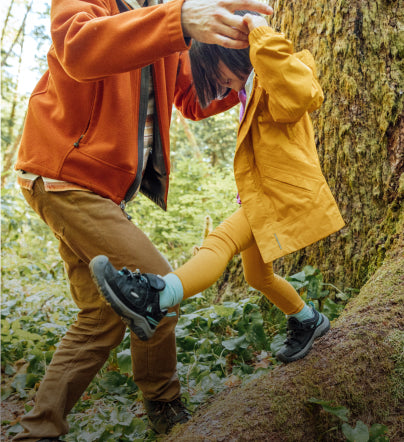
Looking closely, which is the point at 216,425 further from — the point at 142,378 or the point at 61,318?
the point at 61,318

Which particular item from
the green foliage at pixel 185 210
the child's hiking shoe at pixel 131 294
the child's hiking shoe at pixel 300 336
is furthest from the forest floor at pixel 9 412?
the green foliage at pixel 185 210

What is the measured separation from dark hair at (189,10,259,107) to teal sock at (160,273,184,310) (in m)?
1.16

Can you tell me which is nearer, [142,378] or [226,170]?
[142,378]

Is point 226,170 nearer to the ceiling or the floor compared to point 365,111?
nearer to the floor

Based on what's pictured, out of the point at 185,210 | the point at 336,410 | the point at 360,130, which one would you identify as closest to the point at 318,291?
the point at 360,130

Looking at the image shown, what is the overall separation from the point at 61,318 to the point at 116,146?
242 cm

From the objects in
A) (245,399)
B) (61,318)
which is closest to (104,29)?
(245,399)

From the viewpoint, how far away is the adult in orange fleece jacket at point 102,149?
1644 mm

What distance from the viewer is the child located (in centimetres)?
165

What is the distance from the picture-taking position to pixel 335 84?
2941mm

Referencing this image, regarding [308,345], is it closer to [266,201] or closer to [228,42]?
[266,201]

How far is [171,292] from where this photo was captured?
5.62ft

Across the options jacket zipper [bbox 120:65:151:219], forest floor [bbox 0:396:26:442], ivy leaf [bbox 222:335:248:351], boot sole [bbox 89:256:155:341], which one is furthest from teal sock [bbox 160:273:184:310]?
forest floor [bbox 0:396:26:442]

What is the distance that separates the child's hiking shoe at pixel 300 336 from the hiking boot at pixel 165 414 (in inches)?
23.4
